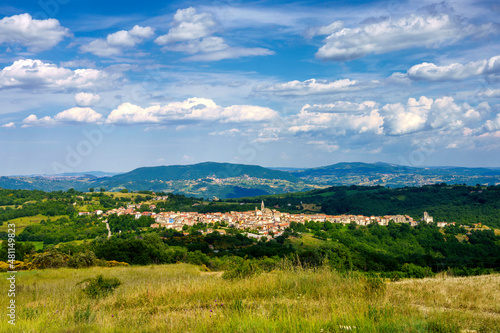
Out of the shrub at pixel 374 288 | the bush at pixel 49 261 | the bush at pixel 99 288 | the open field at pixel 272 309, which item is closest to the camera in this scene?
the open field at pixel 272 309

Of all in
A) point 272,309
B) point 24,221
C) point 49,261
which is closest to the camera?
point 272,309

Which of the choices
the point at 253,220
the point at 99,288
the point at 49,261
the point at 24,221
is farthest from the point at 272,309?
the point at 253,220

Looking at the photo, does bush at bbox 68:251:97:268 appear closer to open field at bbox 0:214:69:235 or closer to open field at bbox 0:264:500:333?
open field at bbox 0:264:500:333

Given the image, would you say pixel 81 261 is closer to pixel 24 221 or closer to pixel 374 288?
pixel 374 288

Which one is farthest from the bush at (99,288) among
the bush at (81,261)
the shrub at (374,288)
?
the bush at (81,261)

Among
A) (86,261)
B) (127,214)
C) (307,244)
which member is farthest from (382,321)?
(127,214)

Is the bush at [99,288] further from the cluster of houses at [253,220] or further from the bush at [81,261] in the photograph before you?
the cluster of houses at [253,220]

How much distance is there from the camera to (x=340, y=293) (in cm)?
586

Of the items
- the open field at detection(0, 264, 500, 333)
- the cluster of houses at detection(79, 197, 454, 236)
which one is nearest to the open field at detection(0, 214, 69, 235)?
the cluster of houses at detection(79, 197, 454, 236)

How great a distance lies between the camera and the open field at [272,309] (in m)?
4.28

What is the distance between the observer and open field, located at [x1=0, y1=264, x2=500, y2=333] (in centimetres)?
428

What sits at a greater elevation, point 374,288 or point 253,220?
point 374,288

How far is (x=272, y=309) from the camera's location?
4973 mm

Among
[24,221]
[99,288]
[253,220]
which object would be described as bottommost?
[253,220]
